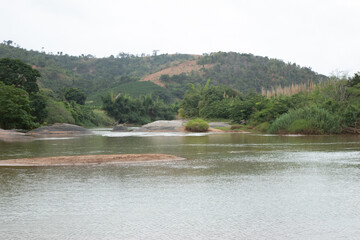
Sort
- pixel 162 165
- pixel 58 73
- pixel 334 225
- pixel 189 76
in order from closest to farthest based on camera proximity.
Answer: pixel 334 225
pixel 162 165
pixel 58 73
pixel 189 76

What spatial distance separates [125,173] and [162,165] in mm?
2229

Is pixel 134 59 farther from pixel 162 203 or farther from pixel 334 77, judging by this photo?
pixel 162 203

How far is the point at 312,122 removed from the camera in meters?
35.4

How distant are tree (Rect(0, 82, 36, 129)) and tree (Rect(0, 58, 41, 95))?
4925 mm

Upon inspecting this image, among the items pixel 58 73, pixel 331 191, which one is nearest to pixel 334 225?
pixel 331 191

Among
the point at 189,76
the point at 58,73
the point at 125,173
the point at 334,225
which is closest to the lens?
the point at 334,225

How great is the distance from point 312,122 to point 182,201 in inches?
1133

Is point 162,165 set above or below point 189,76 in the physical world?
below

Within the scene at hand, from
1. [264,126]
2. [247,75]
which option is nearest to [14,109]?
[264,126]

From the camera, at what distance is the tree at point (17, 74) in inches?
1778

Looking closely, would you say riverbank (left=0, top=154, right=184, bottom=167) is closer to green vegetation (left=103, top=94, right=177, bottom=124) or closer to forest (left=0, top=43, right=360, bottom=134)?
forest (left=0, top=43, right=360, bottom=134)

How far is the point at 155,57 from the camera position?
19438 centimetres

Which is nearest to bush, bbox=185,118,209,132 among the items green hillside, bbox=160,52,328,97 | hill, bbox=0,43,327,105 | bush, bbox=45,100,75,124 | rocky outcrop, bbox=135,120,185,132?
rocky outcrop, bbox=135,120,185,132

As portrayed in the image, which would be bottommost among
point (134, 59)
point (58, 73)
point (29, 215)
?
point (29, 215)
